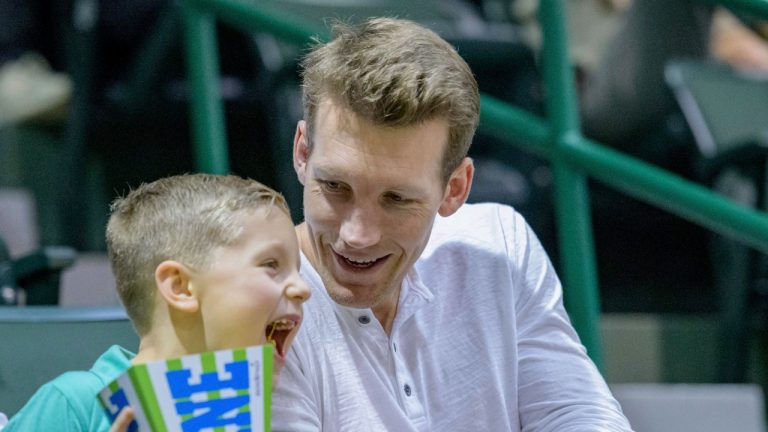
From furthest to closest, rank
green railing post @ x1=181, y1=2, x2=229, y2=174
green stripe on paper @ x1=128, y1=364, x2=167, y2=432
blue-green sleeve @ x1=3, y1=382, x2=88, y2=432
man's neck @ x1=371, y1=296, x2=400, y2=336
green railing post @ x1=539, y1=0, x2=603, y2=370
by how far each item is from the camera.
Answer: green railing post @ x1=181, y1=2, x2=229, y2=174
green railing post @ x1=539, y1=0, x2=603, y2=370
man's neck @ x1=371, y1=296, x2=400, y2=336
blue-green sleeve @ x1=3, y1=382, x2=88, y2=432
green stripe on paper @ x1=128, y1=364, x2=167, y2=432

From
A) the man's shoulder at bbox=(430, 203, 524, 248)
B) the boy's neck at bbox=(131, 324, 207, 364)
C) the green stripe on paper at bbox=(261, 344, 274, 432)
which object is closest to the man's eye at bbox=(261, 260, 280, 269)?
the boy's neck at bbox=(131, 324, 207, 364)

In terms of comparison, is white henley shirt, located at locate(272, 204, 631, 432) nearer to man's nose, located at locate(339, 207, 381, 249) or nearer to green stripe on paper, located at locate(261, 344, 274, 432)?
man's nose, located at locate(339, 207, 381, 249)

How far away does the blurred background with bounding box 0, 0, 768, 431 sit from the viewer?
2.96m

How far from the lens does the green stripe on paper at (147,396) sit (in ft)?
4.05

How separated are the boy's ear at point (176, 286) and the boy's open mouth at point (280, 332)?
94mm

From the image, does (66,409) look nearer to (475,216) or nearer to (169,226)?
(169,226)

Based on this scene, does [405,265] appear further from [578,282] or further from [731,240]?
[731,240]

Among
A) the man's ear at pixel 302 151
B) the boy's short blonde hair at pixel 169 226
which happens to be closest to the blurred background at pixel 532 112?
the man's ear at pixel 302 151

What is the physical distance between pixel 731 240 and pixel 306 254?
1.47 metres

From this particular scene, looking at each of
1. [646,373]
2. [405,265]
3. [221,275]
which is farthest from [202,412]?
[646,373]

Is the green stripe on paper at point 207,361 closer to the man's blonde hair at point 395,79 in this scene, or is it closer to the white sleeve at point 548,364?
the man's blonde hair at point 395,79

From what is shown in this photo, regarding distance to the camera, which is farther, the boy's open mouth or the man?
the man

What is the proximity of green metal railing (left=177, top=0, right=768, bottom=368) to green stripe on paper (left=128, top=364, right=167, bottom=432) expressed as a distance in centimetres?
112

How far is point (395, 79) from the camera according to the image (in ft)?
5.29
